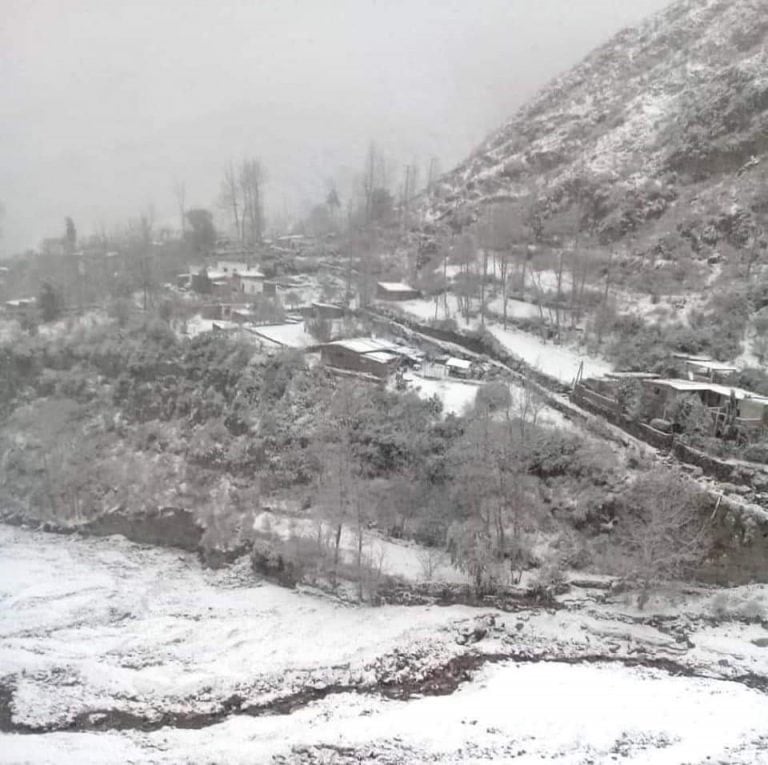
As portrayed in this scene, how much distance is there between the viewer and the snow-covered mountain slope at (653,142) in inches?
1110

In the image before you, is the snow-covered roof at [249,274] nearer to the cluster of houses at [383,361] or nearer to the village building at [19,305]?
the village building at [19,305]

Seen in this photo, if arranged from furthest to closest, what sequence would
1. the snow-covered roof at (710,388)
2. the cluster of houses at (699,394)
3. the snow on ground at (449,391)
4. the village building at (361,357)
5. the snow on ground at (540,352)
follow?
the snow on ground at (540,352) → the village building at (361,357) → the snow on ground at (449,391) → the snow-covered roof at (710,388) → the cluster of houses at (699,394)

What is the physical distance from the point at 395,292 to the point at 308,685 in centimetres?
2084

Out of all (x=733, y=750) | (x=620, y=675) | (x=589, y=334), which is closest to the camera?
(x=733, y=750)

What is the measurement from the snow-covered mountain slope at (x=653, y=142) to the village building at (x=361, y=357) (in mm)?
15079

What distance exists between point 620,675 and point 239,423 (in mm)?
12045

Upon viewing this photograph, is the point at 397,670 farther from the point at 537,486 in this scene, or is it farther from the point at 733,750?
the point at 537,486

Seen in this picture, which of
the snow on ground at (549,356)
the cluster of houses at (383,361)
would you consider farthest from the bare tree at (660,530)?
the cluster of houses at (383,361)

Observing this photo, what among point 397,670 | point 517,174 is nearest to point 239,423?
point 397,670

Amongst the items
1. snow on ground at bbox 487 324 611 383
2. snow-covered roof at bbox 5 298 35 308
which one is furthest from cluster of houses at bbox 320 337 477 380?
snow-covered roof at bbox 5 298 35 308

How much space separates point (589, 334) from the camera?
22875 mm

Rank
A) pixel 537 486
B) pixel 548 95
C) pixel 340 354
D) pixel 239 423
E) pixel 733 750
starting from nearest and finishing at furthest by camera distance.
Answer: pixel 733 750
pixel 537 486
pixel 239 423
pixel 340 354
pixel 548 95

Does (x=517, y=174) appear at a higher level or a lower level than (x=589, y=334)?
higher

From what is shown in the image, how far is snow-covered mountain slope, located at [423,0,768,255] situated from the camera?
92.5 feet
